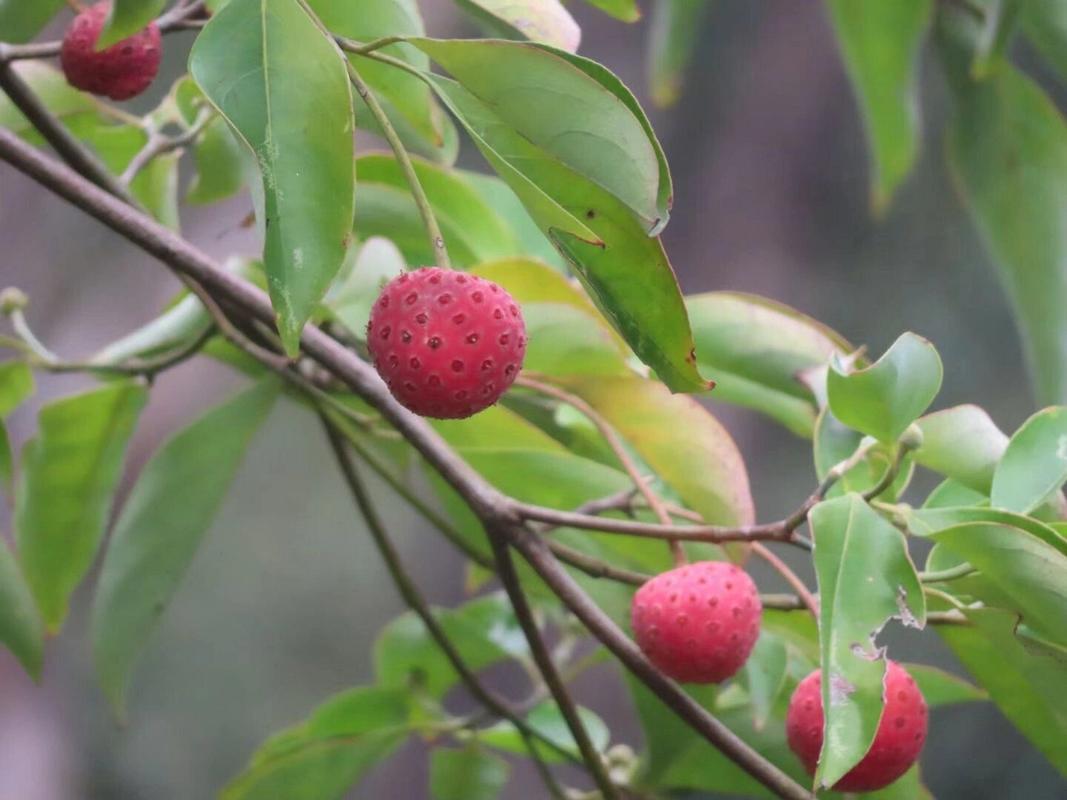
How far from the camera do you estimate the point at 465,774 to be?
0.90 meters

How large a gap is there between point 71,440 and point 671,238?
2.11 meters

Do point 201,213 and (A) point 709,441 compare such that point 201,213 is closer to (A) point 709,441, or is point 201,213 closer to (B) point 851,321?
(B) point 851,321

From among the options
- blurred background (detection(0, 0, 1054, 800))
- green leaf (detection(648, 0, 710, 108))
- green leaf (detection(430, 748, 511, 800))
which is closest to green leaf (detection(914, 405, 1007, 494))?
green leaf (detection(430, 748, 511, 800))

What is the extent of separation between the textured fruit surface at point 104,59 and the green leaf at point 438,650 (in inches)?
17.5

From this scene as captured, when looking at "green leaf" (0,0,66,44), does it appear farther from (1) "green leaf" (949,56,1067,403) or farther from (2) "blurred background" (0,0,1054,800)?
(2) "blurred background" (0,0,1054,800)

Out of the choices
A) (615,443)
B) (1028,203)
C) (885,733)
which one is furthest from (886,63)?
(885,733)

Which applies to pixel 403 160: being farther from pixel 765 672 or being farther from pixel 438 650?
pixel 438 650

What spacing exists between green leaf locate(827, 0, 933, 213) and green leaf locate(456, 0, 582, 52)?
1.94ft

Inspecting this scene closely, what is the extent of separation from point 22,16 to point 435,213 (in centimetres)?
27

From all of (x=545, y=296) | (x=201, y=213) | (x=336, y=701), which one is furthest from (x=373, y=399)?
(x=201, y=213)

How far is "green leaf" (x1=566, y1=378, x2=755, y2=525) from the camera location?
0.58 meters

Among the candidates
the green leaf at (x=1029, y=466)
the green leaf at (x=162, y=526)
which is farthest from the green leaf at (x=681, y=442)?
the green leaf at (x=162, y=526)

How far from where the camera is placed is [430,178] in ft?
2.39

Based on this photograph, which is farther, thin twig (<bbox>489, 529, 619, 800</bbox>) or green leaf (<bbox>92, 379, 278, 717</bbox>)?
green leaf (<bbox>92, 379, 278, 717</bbox>)
